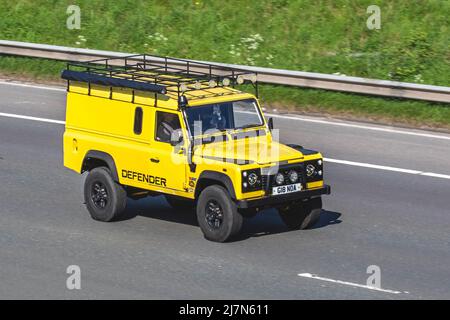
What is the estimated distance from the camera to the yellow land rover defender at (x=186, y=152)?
563 inches

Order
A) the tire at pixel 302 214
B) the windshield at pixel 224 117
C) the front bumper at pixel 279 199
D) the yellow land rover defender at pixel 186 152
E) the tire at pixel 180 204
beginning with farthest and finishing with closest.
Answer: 1. the tire at pixel 180 204
2. the tire at pixel 302 214
3. the windshield at pixel 224 117
4. the yellow land rover defender at pixel 186 152
5. the front bumper at pixel 279 199

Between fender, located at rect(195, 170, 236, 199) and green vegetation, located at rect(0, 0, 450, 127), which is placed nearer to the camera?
fender, located at rect(195, 170, 236, 199)

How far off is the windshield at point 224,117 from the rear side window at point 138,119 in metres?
0.73

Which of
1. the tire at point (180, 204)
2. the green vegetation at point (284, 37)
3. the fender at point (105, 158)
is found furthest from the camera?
the green vegetation at point (284, 37)

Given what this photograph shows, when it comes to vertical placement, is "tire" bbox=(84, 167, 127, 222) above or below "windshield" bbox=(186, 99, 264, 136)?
below

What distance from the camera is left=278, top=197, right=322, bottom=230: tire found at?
15023 mm

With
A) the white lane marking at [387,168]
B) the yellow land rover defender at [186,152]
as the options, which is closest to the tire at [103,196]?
the yellow land rover defender at [186,152]

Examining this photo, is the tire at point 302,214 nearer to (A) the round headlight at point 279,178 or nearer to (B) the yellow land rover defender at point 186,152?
(B) the yellow land rover defender at point 186,152

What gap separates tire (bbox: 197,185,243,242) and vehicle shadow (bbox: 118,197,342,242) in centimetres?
32

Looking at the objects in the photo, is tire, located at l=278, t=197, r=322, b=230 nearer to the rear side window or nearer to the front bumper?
the front bumper

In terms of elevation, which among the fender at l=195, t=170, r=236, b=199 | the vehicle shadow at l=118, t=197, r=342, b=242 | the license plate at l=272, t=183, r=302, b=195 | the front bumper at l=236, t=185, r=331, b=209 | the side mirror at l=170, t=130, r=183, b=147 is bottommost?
the vehicle shadow at l=118, t=197, r=342, b=242

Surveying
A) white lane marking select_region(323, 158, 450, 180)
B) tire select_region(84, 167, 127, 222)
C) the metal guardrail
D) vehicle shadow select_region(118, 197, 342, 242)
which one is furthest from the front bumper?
the metal guardrail

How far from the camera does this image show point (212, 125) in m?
15.1
